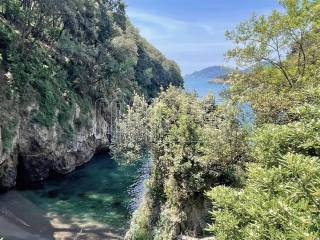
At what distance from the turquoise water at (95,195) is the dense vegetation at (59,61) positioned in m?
5.68

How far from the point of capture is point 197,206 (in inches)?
679

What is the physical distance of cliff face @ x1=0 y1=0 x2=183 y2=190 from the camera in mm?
32750

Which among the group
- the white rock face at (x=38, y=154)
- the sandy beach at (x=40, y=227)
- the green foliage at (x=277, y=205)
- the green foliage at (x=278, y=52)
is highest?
the green foliage at (x=278, y=52)

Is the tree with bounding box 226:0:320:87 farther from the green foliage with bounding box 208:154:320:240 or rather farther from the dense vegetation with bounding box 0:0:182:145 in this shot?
the dense vegetation with bounding box 0:0:182:145

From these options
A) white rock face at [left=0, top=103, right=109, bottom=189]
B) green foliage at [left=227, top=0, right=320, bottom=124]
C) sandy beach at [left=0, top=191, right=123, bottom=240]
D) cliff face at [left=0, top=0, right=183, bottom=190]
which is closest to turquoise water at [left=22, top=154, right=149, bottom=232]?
sandy beach at [left=0, top=191, right=123, bottom=240]

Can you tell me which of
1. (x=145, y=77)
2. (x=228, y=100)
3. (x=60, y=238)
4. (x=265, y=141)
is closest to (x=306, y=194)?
(x=265, y=141)

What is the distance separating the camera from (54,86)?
39500 mm

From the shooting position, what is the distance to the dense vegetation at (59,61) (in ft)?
110

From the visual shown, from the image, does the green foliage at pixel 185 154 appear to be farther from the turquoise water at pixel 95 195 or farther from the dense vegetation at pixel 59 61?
the dense vegetation at pixel 59 61

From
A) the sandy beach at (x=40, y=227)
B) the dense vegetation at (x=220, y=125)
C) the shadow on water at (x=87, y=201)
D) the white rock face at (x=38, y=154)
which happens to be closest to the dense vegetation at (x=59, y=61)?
the white rock face at (x=38, y=154)

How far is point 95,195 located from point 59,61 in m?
19.5

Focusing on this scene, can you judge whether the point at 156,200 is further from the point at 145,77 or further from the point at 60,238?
the point at 145,77

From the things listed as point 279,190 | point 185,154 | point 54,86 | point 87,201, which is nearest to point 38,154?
point 87,201

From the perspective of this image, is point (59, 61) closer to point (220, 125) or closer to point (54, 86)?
point (54, 86)
